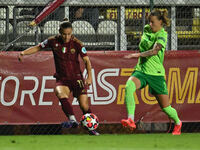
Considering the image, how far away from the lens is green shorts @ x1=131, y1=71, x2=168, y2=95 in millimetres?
9047

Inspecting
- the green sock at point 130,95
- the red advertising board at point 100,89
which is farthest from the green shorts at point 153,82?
the red advertising board at point 100,89

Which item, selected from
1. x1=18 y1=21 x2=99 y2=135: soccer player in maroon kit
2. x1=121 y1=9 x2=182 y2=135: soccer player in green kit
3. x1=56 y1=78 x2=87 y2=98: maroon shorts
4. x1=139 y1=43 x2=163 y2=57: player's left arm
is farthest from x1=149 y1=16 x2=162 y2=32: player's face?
x1=56 y1=78 x2=87 y2=98: maroon shorts

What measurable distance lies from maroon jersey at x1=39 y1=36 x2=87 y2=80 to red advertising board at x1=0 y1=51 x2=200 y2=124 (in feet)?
4.26

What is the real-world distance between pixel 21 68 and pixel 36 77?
1.03 ft

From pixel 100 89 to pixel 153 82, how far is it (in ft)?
5.87

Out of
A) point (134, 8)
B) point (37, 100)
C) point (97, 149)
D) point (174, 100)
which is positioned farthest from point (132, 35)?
point (97, 149)

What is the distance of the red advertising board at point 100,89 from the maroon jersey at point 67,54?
130 cm

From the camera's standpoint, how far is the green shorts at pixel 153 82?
356 inches

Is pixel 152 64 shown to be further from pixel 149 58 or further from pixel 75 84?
pixel 75 84

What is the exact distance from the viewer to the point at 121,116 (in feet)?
35.2

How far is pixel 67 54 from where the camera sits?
9320 mm

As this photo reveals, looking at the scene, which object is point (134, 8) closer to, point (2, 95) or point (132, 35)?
point (132, 35)

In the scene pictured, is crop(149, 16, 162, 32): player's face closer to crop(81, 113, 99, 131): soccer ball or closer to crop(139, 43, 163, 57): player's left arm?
crop(139, 43, 163, 57): player's left arm

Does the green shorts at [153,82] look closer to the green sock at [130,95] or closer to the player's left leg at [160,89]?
the player's left leg at [160,89]
